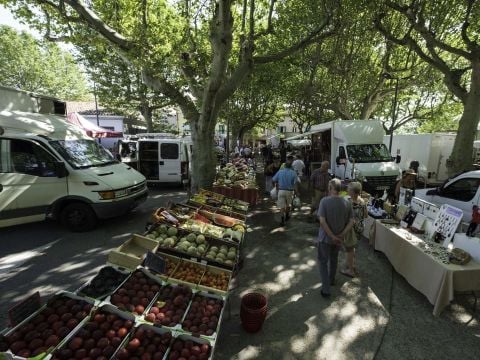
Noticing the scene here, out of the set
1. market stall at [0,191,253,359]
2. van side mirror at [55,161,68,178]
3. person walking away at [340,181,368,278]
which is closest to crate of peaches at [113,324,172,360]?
market stall at [0,191,253,359]

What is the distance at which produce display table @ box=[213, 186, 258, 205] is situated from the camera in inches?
389

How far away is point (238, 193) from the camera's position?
10023mm

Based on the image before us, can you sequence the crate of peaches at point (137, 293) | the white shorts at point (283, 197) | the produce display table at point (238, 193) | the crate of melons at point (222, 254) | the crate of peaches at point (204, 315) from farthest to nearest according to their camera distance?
the produce display table at point (238, 193)
the white shorts at point (283, 197)
the crate of melons at point (222, 254)
the crate of peaches at point (137, 293)
the crate of peaches at point (204, 315)

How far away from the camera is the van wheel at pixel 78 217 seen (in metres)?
7.07

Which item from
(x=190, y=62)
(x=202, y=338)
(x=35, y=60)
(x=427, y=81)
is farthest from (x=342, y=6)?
(x=35, y=60)

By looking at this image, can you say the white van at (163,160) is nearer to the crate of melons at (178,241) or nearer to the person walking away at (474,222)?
the crate of melons at (178,241)

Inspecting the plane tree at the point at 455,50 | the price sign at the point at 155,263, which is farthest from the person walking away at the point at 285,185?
the plane tree at the point at 455,50

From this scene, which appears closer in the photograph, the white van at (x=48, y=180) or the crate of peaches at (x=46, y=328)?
the crate of peaches at (x=46, y=328)

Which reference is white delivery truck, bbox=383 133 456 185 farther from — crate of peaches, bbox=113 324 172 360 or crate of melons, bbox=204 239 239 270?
crate of peaches, bbox=113 324 172 360

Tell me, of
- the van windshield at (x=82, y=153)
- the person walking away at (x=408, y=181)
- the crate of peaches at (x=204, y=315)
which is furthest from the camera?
the person walking away at (x=408, y=181)

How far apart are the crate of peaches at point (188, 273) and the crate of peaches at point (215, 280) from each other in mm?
75

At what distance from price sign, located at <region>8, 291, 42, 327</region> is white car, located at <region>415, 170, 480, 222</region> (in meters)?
7.78

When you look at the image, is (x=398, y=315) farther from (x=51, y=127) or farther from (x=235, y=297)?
(x=51, y=127)

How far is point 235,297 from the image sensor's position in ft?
15.2
